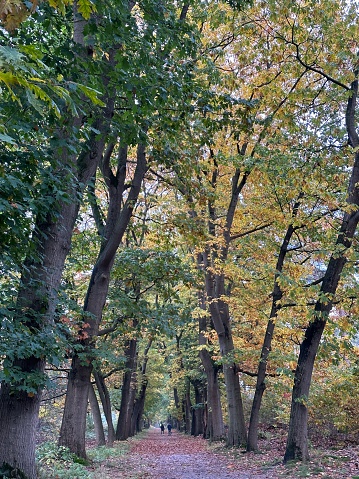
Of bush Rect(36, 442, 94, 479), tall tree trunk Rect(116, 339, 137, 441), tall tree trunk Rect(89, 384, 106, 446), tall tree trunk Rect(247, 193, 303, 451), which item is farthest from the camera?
tall tree trunk Rect(116, 339, 137, 441)

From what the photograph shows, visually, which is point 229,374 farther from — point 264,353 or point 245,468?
point 245,468

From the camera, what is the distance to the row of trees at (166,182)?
4.69m

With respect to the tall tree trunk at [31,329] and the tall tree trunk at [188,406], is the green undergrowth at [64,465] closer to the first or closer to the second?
the tall tree trunk at [31,329]

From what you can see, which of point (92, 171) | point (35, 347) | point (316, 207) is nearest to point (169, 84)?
point (92, 171)

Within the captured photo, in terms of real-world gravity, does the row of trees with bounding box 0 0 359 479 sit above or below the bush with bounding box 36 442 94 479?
above

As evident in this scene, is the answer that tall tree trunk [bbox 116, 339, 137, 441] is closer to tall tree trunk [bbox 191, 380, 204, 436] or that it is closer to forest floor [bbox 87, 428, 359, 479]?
forest floor [bbox 87, 428, 359, 479]

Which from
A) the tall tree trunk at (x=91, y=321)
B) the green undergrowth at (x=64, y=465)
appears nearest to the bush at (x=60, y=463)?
the green undergrowth at (x=64, y=465)

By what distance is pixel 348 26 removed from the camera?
9305mm

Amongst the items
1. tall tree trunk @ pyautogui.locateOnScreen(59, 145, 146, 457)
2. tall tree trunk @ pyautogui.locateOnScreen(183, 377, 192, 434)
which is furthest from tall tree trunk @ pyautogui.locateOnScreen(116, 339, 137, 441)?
tall tree trunk @ pyautogui.locateOnScreen(183, 377, 192, 434)

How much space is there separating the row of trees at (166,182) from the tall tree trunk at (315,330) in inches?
1.4

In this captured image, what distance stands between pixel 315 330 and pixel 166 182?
5238 mm

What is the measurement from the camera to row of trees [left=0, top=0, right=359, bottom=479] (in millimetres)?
4688

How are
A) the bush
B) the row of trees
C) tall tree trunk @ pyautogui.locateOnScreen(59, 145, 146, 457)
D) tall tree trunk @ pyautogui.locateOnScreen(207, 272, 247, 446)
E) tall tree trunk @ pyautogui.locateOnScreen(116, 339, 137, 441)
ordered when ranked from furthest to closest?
1. tall tree trunk @ pyautogui.locateOnScreen(116, 339, 137, 441)
2. tall tree trunk @ pyautogui.locateOnScreen(207, 272, 247, 446)
3. tall tree trunk @ pyautogui.locateOnScreen(59, 145, 146, 457)
4. the bush
5. the row of trees

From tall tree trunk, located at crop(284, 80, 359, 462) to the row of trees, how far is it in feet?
0.12
